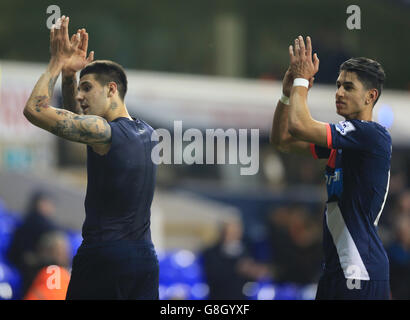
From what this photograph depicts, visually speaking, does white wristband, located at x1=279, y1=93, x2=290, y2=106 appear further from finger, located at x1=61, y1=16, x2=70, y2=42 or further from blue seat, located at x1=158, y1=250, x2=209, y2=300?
blue seat, located at x1=158, y1=250, x2=209, y2=300

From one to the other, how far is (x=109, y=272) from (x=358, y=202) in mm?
1636

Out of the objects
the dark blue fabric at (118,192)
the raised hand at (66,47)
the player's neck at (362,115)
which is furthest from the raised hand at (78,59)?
the player's neck at (362,115)

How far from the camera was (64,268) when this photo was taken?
1001cm

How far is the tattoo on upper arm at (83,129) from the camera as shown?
5.36 metres

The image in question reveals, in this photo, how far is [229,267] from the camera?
11.7 meters

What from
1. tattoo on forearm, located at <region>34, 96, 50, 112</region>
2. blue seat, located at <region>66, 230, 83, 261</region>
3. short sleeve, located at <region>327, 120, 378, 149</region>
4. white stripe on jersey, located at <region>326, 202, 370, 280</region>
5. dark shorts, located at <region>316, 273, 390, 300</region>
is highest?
tattoo on forearm, located at <region>34, 96, 50, 112</region>

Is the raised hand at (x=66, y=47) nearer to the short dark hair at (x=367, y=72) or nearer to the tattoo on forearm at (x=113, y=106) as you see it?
the tattoo on forearm at (x=113, y=106)

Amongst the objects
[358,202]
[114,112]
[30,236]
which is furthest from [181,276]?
[358,202]

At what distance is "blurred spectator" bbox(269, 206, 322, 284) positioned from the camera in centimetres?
1312

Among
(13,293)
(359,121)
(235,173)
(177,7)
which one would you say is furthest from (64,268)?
(177,7)

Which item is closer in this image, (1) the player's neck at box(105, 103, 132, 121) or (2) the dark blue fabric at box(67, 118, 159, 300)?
(2) the dark blue fabric at box(67, 118, 159, 300)

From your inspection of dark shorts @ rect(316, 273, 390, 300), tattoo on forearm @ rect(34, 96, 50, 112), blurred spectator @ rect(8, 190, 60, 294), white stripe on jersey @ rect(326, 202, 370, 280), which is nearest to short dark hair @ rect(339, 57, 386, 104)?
white stripe on jersey @ rect(326, 202, 370, 280)

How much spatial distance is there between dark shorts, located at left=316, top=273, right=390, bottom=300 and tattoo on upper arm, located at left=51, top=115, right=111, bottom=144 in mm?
1687
